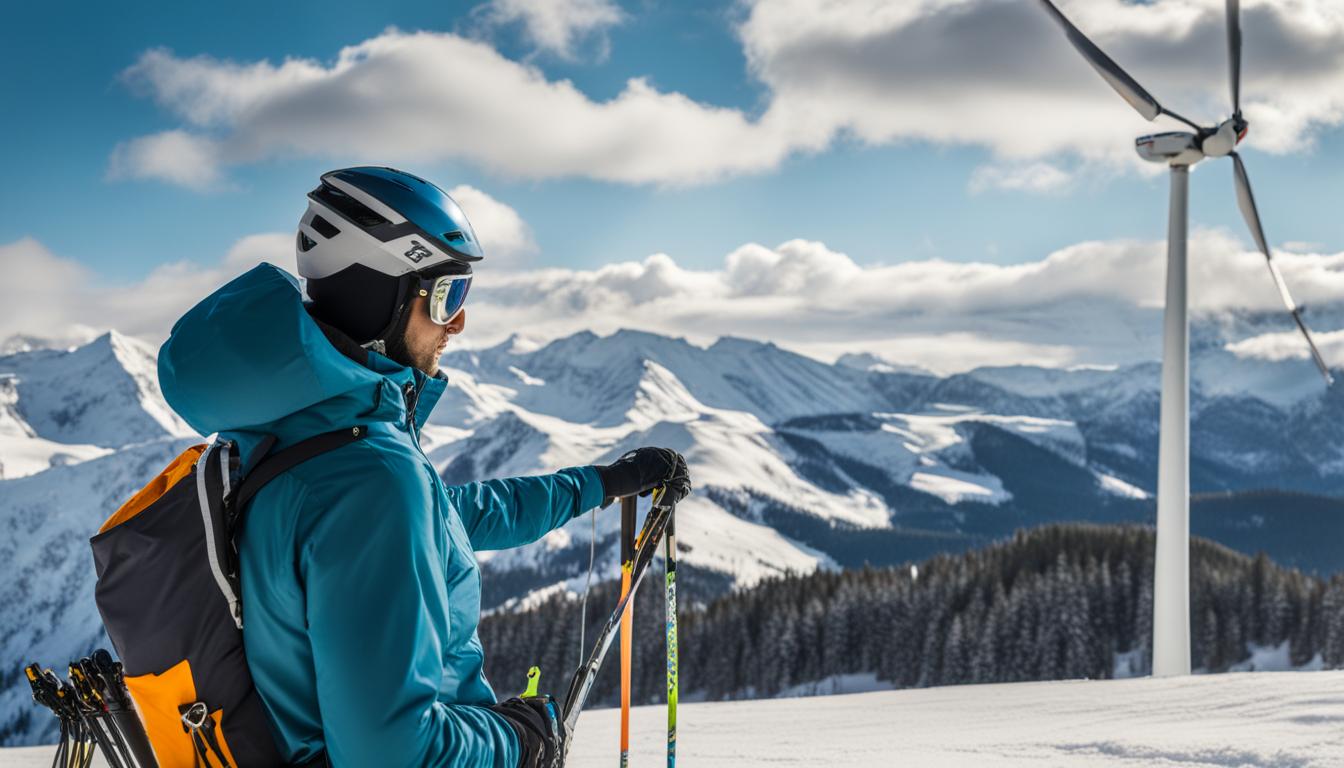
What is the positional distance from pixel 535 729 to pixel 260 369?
1.36 meters

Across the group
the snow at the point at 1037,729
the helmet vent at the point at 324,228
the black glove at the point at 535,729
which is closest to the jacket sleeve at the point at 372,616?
the black glove at the point at 535,729

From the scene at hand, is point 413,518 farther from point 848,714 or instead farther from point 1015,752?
point 848,714

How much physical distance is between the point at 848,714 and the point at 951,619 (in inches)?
3204

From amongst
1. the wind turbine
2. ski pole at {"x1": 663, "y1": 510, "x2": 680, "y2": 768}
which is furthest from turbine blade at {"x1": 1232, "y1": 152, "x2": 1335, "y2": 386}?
ski pole at {"x1": 663, "y1": 510, "x2": 680, "y2": 768}

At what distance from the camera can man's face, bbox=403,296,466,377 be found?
3197 mm

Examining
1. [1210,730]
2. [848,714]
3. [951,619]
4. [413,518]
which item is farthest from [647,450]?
[951,619]

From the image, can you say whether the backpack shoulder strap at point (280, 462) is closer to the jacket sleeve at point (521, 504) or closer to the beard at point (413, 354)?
the beard at point (413, 354)

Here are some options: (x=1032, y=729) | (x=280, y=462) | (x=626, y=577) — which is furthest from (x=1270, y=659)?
(x=280, y=462)

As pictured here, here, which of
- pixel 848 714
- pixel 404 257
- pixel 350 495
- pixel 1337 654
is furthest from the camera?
pixel 1337 654

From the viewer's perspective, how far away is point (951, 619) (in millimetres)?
90375

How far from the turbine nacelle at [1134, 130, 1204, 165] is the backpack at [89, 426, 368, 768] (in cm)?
2157

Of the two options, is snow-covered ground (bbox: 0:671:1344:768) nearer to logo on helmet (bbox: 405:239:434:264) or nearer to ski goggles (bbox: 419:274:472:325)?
ski goggles (bbox: 419:274:472:325)

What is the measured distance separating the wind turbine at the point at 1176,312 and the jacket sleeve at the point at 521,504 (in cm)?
1455

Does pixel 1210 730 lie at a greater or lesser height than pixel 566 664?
greater
